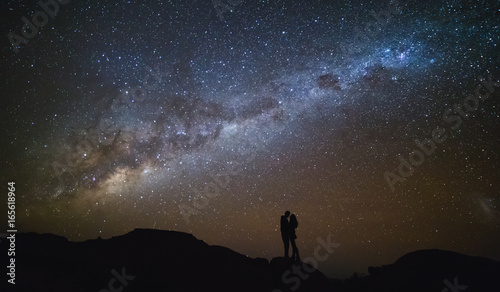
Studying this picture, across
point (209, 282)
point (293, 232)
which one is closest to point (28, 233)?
point (209, 282)

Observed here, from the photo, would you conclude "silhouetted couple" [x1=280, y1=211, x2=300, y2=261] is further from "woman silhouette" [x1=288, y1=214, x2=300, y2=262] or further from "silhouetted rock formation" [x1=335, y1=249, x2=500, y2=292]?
"silhouetted rock formation" [x1=335, y1=249, x2=500, y2=292]

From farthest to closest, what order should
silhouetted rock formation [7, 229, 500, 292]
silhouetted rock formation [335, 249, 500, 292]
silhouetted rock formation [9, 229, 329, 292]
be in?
1. silhouetted rock formation [335, 249, 500, 292]
2. silhouetted rock formation [7, 229, 500, 292]
3. silhouetted rock formation [9, 229, 329, 292]

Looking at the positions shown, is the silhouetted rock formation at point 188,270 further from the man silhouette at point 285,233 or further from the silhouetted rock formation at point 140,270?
the man silhouette at point 285,233

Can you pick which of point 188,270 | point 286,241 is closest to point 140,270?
point 188,270

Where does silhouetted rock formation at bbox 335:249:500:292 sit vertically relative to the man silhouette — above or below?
below

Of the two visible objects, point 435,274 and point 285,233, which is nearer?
point 285,233

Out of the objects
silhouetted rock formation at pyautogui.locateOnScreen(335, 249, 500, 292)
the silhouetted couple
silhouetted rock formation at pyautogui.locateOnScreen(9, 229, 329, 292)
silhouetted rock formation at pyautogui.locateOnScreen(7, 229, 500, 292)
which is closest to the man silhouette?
the silhouetted couple

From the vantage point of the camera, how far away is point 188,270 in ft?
29.1

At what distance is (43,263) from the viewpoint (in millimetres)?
8922

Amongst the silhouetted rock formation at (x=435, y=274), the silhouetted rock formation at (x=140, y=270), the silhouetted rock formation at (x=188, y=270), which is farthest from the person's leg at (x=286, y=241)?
the silhouetted rock formation at (x=435, y=274)

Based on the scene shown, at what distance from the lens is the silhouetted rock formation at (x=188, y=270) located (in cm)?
823

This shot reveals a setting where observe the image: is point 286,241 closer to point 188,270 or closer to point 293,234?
point 293,234

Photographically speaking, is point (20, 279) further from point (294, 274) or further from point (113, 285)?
point (294, 274)

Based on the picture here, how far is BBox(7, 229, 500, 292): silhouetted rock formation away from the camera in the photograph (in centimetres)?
823
